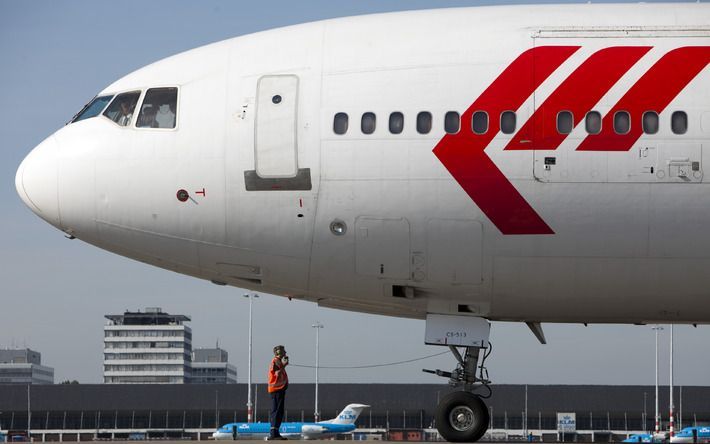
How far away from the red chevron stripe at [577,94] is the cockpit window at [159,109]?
5.79 metres

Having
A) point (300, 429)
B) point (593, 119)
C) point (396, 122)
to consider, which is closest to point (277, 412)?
point (396, 122)

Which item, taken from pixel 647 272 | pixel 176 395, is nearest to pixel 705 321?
pixel 647 272

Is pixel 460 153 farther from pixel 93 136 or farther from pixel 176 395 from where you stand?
pixel 176 395

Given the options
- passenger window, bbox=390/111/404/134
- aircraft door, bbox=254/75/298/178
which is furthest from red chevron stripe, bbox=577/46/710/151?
aircraft door, bbox=254/75/298/178

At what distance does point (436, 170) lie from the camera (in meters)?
18.2

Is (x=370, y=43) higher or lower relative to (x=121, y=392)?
higher

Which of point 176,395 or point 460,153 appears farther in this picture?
point 176,395

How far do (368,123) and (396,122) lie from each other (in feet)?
1.51

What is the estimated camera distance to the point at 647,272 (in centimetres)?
1836

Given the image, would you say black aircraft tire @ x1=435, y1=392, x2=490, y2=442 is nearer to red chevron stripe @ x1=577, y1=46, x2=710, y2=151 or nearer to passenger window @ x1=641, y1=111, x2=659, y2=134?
red chevron stripe @ x1=577, y1=46, x2=710, y2=151

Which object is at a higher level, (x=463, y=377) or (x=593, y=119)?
(x=593, y=119)

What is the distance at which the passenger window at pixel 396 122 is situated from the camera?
728 inches

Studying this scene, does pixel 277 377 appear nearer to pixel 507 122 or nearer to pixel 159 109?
pixel 159 109

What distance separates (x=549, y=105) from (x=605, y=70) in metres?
1.09
